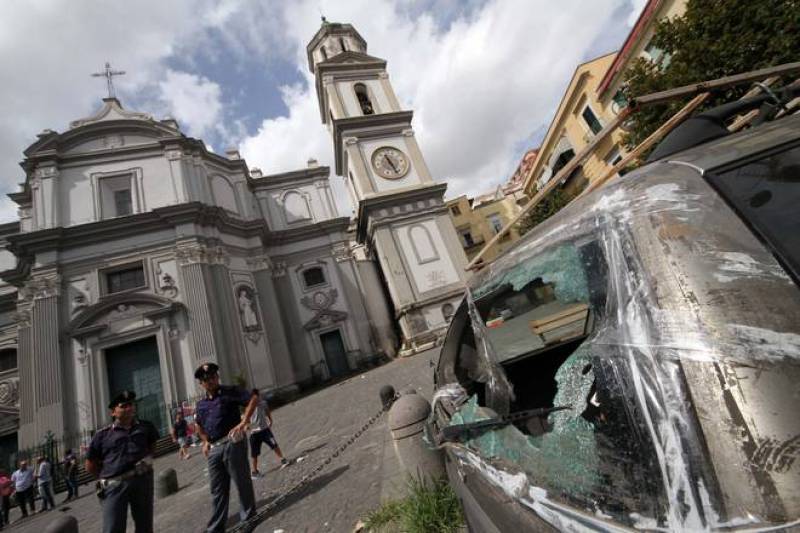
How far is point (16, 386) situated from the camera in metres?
14.5

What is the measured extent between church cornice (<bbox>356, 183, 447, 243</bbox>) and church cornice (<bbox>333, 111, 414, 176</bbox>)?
410 centimetres

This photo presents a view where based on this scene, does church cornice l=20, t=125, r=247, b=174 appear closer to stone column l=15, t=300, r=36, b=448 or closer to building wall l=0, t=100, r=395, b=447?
building wall l=0, t=100, r=395, b=447

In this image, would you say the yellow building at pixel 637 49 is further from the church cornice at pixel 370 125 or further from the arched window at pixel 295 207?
the arched window at pixel 295 207

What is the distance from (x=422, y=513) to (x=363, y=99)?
21714 mm

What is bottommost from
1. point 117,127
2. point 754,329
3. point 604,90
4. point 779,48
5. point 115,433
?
point 754,329

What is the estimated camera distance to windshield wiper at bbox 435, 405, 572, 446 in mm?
1266

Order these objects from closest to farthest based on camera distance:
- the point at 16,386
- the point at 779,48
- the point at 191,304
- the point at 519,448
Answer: the point at 519,448 < the point at 779,48 < the point at 191,304 < the point at 16,386

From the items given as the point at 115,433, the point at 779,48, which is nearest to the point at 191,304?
the point at 115,433

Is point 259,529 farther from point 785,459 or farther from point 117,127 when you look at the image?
point 117,127

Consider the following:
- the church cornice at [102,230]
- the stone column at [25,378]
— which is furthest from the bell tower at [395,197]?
the stone column at [25,378]

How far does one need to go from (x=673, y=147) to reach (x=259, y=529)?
466 cm

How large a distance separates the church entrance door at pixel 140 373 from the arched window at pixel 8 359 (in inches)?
261

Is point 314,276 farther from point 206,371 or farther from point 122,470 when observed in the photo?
point 122,470

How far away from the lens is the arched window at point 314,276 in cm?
1845
